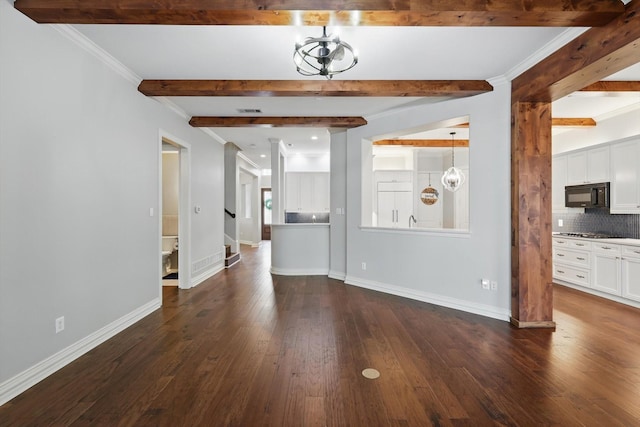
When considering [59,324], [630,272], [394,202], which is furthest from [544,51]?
[394,202]

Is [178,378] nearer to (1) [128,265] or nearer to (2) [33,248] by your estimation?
(2) [33,248]

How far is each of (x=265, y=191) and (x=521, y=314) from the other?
1032cm

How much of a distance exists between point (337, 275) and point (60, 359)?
12.6 ft

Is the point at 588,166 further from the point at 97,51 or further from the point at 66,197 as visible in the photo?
the point at 66,197

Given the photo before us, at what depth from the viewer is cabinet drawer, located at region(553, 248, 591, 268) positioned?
14.7 feet

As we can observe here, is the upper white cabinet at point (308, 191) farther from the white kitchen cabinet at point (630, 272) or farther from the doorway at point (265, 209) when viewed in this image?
the white kitchen cabinet at point (630, 272)

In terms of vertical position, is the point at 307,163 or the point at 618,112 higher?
the point at 618,112

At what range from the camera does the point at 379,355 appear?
2.54m

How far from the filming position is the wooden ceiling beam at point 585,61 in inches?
82.4

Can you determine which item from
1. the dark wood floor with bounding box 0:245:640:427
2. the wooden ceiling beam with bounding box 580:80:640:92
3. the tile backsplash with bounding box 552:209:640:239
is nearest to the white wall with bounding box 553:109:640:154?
the tile backsplash with bounding box 552:209:640:239

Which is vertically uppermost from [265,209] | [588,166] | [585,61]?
[585,61]

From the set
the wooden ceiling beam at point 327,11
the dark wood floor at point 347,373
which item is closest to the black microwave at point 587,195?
the dark wood floor at point 347,373

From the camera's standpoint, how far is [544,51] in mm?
2797

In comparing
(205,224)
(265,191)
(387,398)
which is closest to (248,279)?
(205,224)
